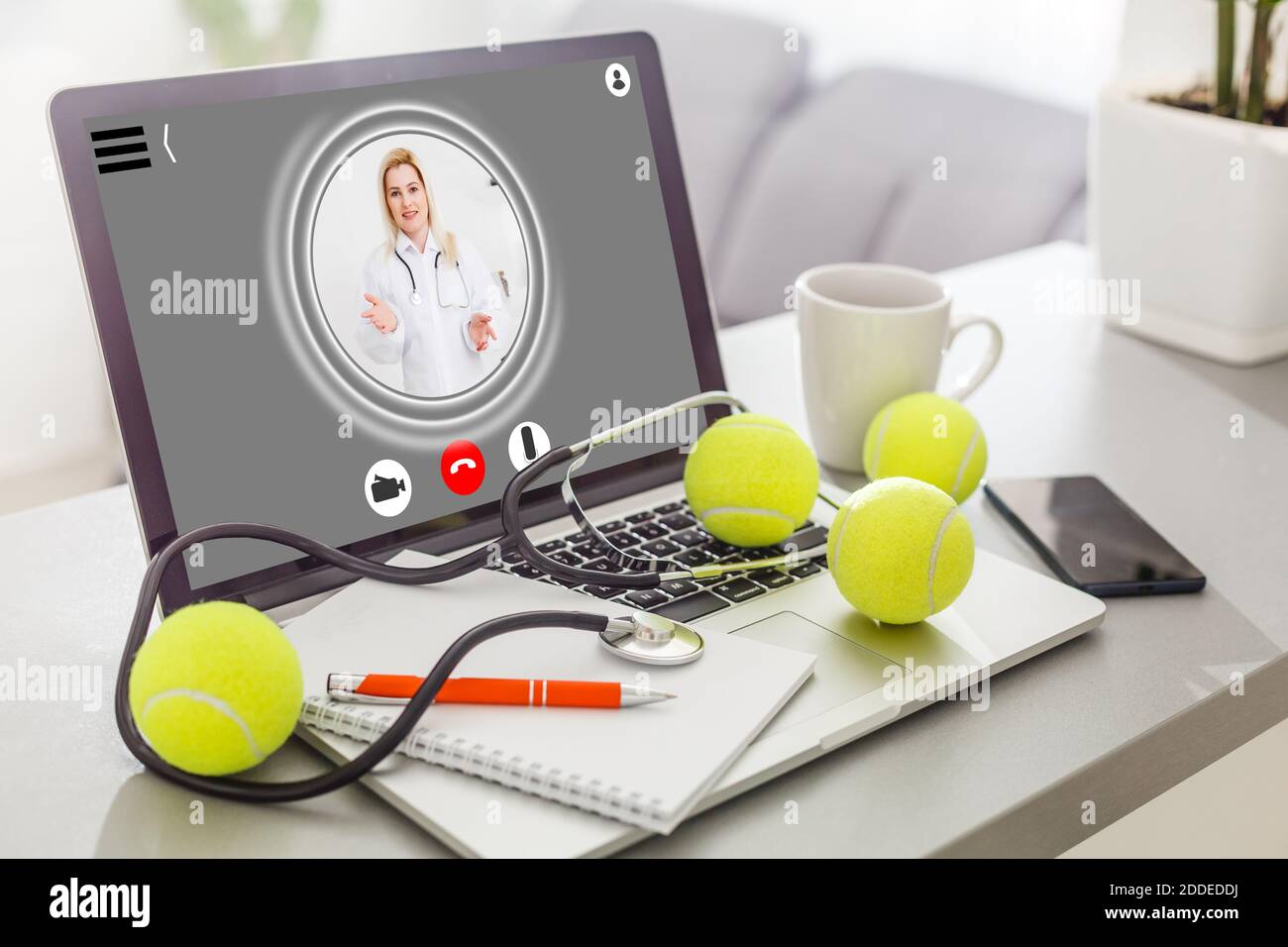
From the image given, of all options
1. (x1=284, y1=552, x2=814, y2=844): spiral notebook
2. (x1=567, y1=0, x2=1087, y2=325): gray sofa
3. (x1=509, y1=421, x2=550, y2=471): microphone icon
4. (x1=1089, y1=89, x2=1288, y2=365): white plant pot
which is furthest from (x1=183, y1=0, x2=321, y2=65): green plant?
(x1=284, y1=552, x2=814, y2=844): spiral notebook

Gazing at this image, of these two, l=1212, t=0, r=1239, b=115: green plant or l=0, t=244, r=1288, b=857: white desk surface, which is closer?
l=0, t=244, r=1288, b=857: white desk surface

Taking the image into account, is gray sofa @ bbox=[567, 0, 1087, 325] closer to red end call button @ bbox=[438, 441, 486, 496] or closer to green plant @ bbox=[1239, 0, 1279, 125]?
green plant @ bbox=[1239, 0, 1279, 125]

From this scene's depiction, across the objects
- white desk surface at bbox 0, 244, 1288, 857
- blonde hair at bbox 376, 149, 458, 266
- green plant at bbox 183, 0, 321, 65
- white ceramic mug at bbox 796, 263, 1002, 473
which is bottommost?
white desk surface at bbox 0, 244, 1288, 857

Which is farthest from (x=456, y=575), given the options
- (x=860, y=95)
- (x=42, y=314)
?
(x=42, y=314)

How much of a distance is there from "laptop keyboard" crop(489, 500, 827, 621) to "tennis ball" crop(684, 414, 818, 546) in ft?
0.05

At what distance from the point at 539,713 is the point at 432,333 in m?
0.26

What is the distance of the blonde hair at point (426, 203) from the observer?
684mm

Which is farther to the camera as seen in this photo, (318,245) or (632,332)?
(632,332)

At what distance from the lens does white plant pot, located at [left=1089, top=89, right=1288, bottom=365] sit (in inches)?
38.9

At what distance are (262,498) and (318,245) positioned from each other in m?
0.14

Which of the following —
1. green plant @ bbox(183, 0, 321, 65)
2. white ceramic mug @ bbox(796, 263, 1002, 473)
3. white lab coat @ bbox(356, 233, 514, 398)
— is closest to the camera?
white lab coat @ bbox(356, 233, 514, 398)

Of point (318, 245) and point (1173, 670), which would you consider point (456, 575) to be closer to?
point (318, 245)

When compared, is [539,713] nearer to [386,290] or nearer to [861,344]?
[386,290]
